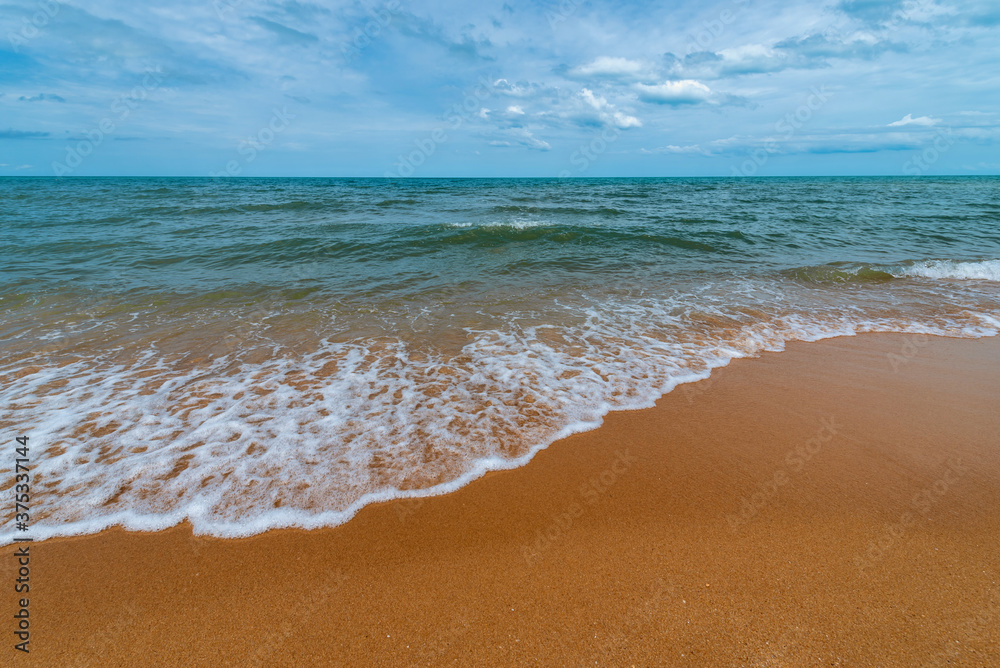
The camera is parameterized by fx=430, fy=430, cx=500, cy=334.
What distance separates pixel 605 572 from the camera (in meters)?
2.44

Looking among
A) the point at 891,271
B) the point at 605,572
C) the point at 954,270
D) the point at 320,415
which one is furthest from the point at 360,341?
the point at 954,270

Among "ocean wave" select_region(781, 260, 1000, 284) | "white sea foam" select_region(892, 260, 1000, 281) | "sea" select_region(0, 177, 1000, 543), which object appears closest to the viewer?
"sea" select_region(0, 177, 1000, 543)

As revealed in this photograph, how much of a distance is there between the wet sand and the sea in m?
0.33

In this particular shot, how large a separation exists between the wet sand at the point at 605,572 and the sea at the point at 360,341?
33cm

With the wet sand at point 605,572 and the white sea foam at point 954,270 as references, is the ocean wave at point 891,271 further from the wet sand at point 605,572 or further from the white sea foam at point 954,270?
the wet sand at point 605,572

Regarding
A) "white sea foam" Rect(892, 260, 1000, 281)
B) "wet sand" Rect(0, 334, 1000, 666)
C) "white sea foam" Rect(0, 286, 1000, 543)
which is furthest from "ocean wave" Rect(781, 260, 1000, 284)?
"wet sand" Rect(0, 334, 1000, 666)

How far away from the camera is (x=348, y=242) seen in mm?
13664

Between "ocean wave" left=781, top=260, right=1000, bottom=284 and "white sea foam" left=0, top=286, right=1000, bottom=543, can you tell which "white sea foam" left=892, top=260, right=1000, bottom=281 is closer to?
"ocean wave" left=781, top=260, right=1000, bottom=284

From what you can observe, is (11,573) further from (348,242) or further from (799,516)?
(348,242)

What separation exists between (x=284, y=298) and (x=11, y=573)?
20.3 ft

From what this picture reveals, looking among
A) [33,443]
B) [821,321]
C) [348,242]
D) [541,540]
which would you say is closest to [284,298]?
[33,443]

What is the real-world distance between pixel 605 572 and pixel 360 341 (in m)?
4.60

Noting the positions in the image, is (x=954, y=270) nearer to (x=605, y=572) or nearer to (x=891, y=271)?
(x=891, y=271)

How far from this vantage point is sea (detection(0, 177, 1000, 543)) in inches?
130
